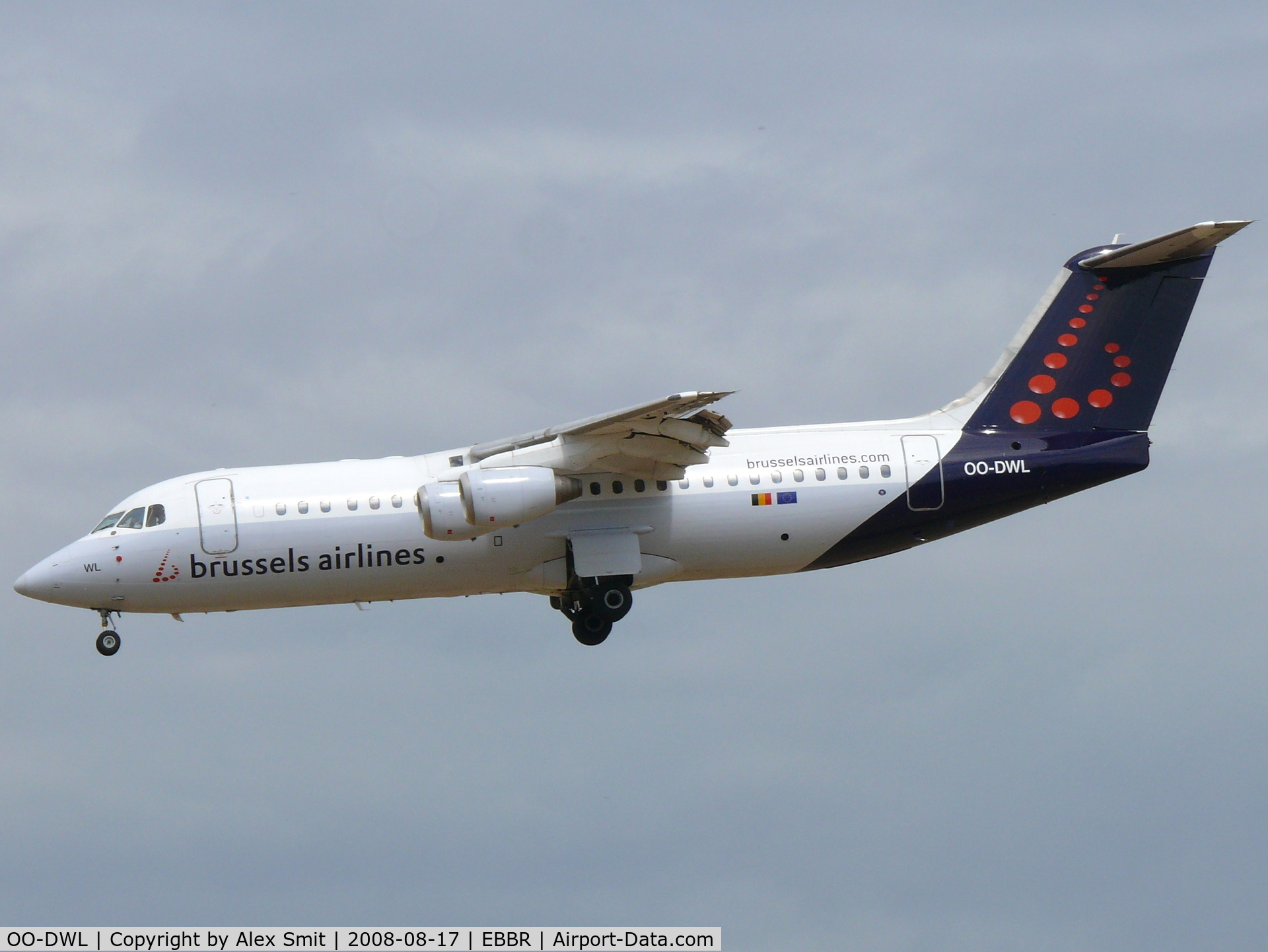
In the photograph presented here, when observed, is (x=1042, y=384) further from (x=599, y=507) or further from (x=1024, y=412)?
(x=599, y=507)

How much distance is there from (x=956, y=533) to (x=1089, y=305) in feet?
15.0

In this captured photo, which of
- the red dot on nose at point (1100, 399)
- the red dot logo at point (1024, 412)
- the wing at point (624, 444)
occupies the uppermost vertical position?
the red dot on nose at point (1100, 399)

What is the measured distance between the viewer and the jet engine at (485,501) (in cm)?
2462

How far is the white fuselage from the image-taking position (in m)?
25.8

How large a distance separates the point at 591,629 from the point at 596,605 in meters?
0.60

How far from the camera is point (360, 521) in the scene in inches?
1019

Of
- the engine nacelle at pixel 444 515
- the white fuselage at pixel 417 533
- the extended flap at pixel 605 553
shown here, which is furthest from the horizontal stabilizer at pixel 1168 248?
the engine nacelle at pixel 444 515

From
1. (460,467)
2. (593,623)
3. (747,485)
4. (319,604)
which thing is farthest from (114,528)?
(747,485)

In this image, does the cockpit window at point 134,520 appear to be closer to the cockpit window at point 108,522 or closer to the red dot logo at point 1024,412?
the cockpit window at point 108,522

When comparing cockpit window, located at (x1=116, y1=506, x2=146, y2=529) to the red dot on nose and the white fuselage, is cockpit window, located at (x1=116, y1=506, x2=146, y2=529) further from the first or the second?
the red dot on nose

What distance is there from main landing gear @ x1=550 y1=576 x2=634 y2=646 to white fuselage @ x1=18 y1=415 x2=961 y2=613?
12.0 inches

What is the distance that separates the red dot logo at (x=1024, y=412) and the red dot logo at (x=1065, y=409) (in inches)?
11.8

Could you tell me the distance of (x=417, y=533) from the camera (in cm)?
2591

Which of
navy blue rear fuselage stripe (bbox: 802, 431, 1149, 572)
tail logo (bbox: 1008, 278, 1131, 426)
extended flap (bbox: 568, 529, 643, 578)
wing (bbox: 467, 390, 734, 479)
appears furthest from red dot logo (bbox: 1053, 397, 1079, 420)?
extended flap (bbox: 568, 529, 643, 578)
